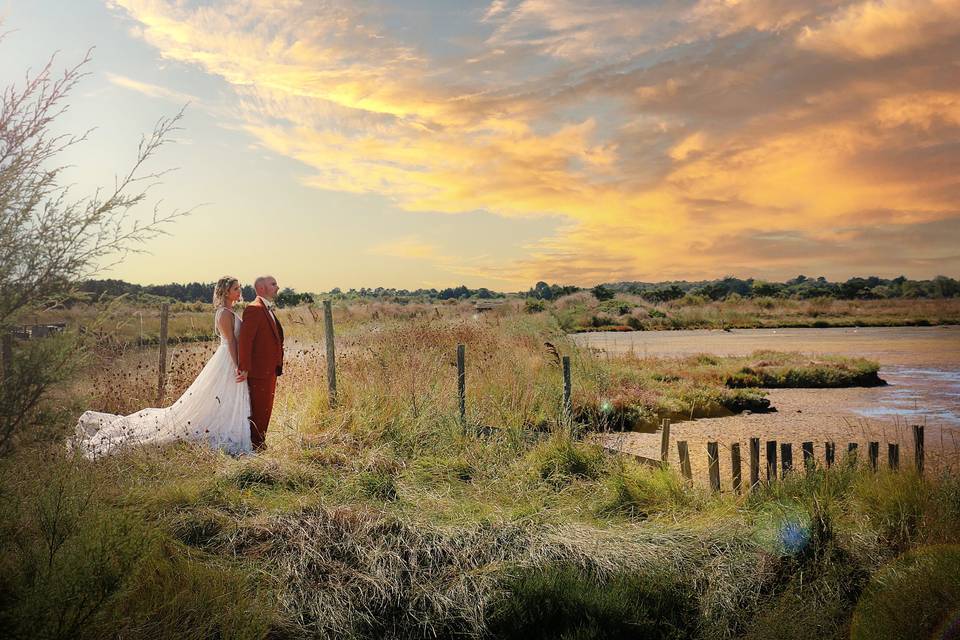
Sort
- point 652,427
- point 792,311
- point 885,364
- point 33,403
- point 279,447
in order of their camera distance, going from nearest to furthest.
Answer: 1. point 33,403
2. point 279,447
3. point 652,427
4. point 885,364
5. point 792,311

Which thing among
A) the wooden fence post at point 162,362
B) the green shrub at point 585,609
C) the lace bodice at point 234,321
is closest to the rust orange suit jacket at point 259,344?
the lace bodice at point 234,321

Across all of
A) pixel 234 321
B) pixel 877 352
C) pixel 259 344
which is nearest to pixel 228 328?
pixel 234 321

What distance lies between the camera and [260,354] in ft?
27.8

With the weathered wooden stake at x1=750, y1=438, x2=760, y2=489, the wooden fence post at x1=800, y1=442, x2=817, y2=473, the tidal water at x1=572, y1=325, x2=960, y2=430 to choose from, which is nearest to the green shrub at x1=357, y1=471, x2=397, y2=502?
the weathered wooden stake at x1=750, y1=438, x2=760, y2=489

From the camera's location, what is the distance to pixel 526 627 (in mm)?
4652

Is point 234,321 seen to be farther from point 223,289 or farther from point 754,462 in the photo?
point 754,462

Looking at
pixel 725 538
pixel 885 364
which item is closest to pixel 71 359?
pixel 725 538

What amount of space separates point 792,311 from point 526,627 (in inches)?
1870

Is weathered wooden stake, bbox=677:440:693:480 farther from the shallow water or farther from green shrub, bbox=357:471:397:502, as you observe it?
green shrub, bbox=357:471:397:502

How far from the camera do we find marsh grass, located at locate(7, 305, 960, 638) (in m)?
3.78

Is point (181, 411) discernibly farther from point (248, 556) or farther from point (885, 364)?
point (885, 364)

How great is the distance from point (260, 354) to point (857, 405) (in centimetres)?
1173

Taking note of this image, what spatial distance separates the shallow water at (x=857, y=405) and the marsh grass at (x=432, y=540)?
1478 mm

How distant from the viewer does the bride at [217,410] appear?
824cm
